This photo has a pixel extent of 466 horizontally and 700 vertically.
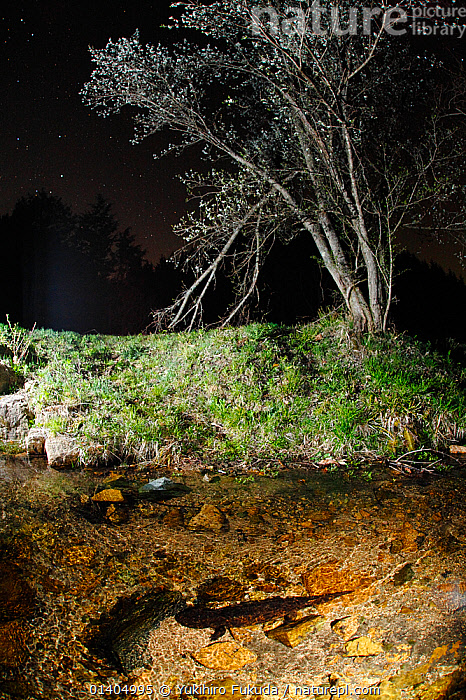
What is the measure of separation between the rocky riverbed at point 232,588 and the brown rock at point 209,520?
0.02 meters

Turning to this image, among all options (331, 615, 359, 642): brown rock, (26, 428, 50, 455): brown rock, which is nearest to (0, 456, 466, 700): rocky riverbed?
(331, 615, 359, 642): brown rock

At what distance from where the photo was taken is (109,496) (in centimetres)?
436

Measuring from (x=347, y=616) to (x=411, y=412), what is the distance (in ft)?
15.1

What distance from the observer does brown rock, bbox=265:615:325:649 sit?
2.10 meters

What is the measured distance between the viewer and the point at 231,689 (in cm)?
179

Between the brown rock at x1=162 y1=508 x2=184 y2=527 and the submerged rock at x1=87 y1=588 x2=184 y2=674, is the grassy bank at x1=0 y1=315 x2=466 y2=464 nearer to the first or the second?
the brown rock at x1=162 y1=508 x2=184 y2=527

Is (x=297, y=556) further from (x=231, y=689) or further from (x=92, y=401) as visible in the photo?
(x=92, y=401)

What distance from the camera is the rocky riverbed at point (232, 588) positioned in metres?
1.85

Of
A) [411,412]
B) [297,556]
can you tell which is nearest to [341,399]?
[411,412]

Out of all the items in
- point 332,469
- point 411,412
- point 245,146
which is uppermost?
point 245,146

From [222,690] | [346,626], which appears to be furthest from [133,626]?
[346,626]

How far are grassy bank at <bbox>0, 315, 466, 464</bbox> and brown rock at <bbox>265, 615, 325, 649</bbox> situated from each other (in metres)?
3.45

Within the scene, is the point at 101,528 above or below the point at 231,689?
below

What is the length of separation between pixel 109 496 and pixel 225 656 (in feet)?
8.76
